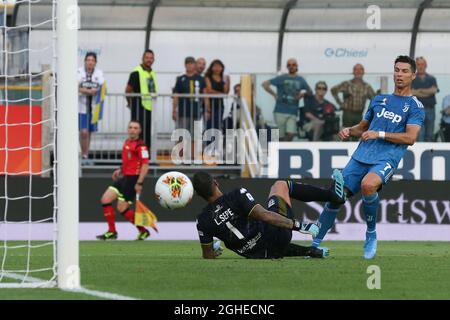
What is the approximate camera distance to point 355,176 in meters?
12.6

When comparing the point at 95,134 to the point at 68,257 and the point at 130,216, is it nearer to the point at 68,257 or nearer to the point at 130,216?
the point at 130,216

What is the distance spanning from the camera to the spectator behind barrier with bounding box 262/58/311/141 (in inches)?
801

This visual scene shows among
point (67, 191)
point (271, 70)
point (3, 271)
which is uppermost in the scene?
point (271, 70)

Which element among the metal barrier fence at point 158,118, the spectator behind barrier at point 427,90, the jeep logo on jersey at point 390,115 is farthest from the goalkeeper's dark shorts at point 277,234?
the spectator behind barrier at point 427,90

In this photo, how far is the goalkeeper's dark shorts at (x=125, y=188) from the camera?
742 inches

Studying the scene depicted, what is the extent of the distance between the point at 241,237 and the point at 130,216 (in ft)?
23.6

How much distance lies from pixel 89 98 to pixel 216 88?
7.19ft

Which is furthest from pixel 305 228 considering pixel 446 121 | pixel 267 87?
pixel 446 121

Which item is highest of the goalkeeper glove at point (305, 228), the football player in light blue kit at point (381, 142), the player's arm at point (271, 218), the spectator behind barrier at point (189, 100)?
the spectator behind barrier at point (189, 100)

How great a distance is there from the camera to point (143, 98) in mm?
20625

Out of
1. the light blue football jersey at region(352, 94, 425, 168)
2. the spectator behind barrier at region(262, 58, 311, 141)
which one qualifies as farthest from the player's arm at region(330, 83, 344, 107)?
the light blue football jersey at region(352, 94, 425, 168)

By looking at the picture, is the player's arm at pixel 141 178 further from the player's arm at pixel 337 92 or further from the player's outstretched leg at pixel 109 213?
the player's arm at pixel 337 92
